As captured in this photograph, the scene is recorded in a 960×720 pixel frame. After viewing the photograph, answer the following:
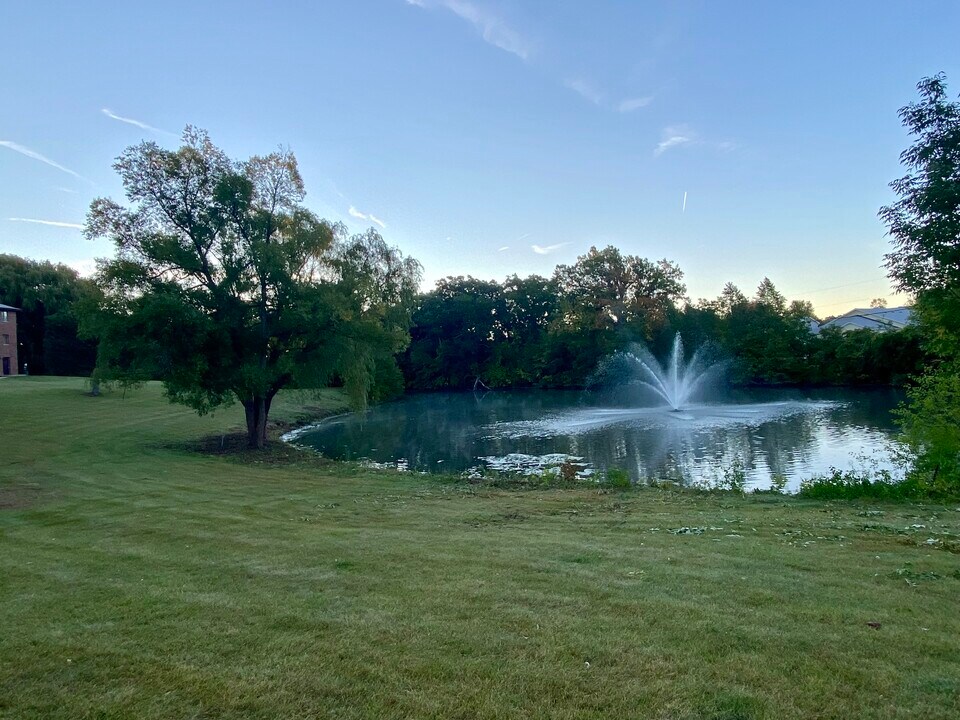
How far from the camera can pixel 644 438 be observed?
25266 millimetres

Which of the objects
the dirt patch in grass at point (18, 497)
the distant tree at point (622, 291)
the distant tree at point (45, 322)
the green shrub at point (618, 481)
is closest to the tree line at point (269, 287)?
the green shrub at point (618, 481)

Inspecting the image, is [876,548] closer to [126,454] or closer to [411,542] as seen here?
[411,542]

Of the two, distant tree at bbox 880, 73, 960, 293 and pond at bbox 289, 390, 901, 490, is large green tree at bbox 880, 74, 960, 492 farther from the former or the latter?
pond at bbox 289, 390, 901, 490

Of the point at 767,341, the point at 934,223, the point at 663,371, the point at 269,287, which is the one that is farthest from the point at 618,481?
the point at 767,341

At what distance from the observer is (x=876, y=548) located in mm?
7191

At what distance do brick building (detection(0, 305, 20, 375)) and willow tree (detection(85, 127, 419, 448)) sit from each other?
3735 centimetres

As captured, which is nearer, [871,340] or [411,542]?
[411,542]

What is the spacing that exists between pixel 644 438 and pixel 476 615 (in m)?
21.7

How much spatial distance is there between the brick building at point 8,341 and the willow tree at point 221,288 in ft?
123

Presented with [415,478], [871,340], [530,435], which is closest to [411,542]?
[415,478]

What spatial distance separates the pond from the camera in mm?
18953

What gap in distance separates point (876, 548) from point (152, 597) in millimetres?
7883

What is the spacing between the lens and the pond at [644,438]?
19.0 meters

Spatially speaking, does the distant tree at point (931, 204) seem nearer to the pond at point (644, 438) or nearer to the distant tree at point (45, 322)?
the pond at point (644, 438)
